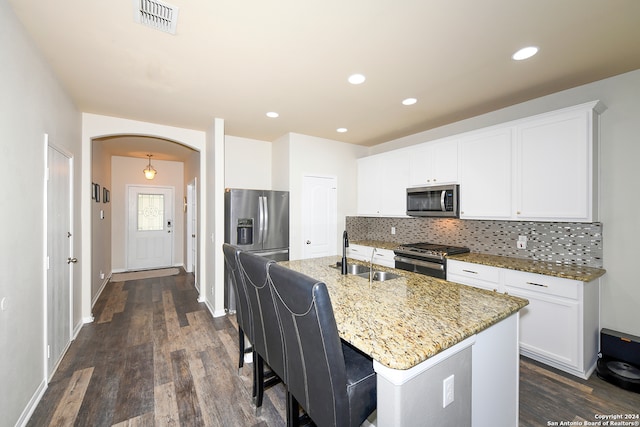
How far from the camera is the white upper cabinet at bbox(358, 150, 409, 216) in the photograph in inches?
159

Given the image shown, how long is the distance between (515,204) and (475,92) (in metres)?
1.25

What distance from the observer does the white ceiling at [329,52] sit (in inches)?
64.1

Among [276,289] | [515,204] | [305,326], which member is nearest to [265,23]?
[276,289]

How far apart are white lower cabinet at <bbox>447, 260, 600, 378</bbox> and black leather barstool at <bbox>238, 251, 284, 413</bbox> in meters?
2.39

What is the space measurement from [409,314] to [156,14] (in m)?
2.33

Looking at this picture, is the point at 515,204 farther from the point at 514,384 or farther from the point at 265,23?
the point at 265,23

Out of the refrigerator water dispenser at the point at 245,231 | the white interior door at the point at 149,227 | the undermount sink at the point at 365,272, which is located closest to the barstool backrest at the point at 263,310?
the undermount sink at the point at 365,272

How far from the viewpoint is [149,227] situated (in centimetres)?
657

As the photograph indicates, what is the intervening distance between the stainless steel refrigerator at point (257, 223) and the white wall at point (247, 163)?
73cm

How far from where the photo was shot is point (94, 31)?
183 centimetres

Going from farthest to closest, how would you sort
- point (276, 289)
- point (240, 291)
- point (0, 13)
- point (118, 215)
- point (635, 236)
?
point (118, 215) → point (635, 236) → point (240, 291) → point (0, 13) → point (276, 289)

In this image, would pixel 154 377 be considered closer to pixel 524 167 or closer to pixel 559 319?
pixel 559 319

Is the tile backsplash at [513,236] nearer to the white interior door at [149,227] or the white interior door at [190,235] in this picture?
the white interior door at [190,235]

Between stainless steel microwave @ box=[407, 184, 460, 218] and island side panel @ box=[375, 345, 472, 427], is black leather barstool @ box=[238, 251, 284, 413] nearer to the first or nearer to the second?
island side panel @ box=[375, 345, 472, 427]
